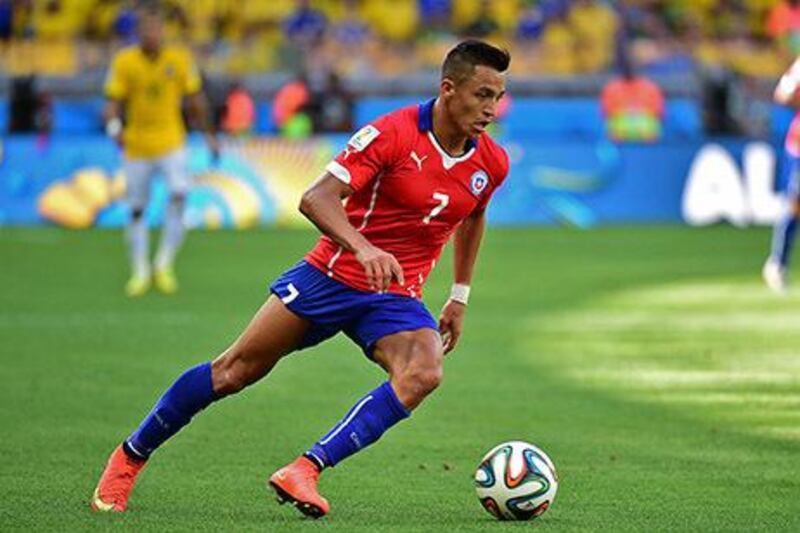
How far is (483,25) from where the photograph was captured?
27.6 meters

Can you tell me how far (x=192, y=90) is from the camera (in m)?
17.2

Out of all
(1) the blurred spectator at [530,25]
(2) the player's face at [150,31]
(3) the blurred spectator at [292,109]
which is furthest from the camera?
(1) the blurred spectator at [530,25]

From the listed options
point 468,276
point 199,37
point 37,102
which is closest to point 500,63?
point 468,276

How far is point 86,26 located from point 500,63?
860 inches

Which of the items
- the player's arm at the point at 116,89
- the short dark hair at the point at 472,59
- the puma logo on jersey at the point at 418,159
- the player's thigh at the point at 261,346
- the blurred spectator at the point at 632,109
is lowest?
the blurred spectator at the point at 632,109

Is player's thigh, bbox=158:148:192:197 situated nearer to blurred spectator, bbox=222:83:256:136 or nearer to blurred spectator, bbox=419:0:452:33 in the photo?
blurred spectator, bbox=222:83:256:136

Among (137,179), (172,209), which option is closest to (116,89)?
(137,179)

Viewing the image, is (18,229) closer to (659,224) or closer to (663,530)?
(659,224)

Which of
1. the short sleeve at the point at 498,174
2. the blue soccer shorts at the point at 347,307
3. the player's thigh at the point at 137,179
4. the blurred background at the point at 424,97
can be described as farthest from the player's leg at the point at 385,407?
the blurred background at the point at 424,97

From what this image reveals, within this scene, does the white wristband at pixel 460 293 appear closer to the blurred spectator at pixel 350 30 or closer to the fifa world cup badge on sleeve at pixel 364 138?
the fifa world cup badge on sleeve at pixel 364 138

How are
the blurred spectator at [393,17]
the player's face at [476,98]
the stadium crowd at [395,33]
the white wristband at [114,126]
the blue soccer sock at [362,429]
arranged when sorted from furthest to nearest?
the blurred spectator at [393,17], the stadium crowd at [395,33], the white wristband at [114,126], the player's face at [476,98], the blue soccer sock at [362,429]

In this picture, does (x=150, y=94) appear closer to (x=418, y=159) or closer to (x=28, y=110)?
(x=28, y=110)

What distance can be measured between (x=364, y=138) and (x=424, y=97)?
Answer: 64.2 feet

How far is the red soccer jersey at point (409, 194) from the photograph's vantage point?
743 centimetres
